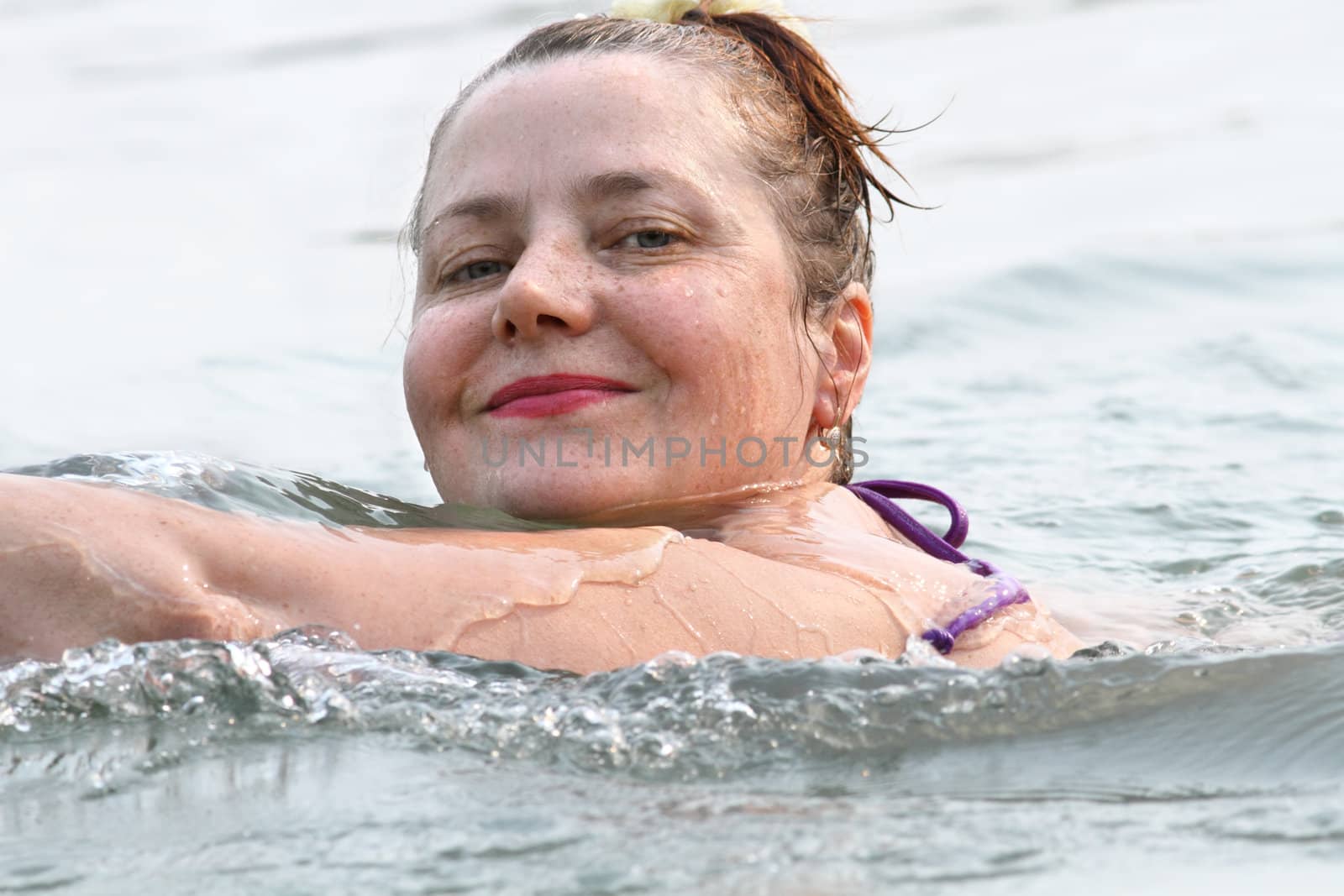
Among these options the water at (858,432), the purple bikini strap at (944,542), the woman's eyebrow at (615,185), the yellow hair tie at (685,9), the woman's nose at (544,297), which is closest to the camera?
the water at (858,432)

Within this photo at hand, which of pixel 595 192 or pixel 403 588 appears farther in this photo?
pixel 595 192

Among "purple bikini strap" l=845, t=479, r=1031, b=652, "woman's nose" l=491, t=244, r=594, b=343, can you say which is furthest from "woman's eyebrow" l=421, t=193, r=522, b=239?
"purple bikini strap" l=845, t=479, r=1031, b=652

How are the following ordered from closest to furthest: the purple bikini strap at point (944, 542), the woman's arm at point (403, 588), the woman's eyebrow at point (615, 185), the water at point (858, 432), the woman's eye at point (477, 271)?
1. the water at point (858, 432)
2. the woman's arm at point (403, 588)
3. the purple bikini strap at point (944, 542)
4. the woman's eyebrow at point (615, 185)
5. the woman's eye at point (477, 271)

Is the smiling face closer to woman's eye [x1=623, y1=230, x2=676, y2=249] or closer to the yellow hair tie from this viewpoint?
woman's eye [x1=623, y1=230, x2=676, y2=249]

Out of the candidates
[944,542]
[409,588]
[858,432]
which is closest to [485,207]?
[409,588]

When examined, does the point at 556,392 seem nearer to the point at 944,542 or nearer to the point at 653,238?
the point at 653,238

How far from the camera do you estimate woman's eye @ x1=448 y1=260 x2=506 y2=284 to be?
322 centimetres

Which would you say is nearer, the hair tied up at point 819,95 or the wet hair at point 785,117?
the wet hair at point 785,117

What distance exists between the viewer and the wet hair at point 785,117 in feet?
11.1

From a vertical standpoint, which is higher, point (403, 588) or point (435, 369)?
point (435, 369)

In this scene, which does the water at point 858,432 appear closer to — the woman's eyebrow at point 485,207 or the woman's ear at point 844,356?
the woman's eyebrow at point 485,207

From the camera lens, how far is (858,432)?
230 inches

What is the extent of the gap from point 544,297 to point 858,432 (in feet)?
9.88

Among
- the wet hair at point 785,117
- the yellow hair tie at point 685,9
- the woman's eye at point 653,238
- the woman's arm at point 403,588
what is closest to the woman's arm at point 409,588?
the woman's arm at point 403,588
